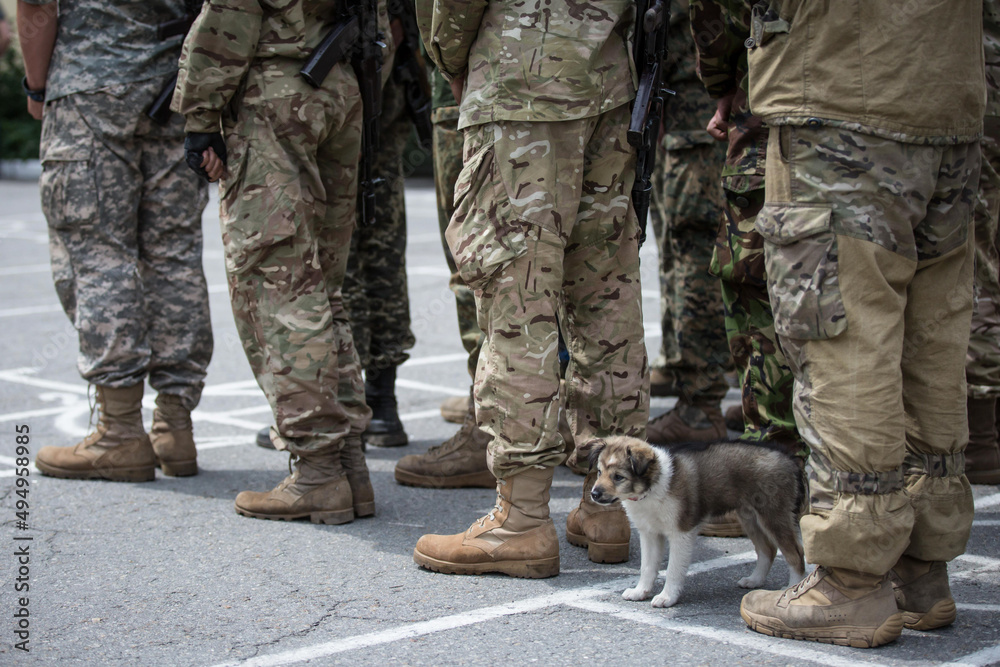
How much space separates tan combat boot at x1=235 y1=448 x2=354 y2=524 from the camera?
14.2ft

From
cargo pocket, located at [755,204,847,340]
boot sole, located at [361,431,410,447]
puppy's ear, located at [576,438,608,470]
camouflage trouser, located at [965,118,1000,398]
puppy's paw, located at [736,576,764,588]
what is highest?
cargo pocket, located at [755,204,847,340]

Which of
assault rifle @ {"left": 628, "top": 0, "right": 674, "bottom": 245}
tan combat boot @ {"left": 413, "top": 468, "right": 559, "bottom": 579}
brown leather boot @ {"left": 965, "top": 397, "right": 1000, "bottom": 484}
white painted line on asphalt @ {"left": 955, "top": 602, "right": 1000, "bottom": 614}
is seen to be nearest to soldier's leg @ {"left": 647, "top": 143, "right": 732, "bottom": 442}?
brown leather boot @ {"left": 965, "top": 397, "right": 1000, "bottom": 484}

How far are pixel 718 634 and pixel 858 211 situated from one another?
48.6 inches

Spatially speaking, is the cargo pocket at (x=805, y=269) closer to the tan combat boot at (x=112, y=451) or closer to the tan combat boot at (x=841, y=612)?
the tan combat boot at (x=841, y=612)

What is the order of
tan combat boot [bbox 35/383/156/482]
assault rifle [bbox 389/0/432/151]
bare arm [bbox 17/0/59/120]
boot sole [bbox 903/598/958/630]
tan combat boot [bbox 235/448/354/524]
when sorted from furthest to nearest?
assault rifle [bbox 389/0/432/151]
tan combat boot [bbox 35/383/156/482]
bare arm [bbox 17/0/59/120]
tan combat boot [bbox 235/448/354/524]
boot sole [bbox 903/598/958/630]

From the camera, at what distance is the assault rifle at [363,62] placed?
4.18 m

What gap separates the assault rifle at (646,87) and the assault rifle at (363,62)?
1.13 metres

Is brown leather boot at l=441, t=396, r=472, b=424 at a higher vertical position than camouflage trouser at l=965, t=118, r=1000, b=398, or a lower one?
lower

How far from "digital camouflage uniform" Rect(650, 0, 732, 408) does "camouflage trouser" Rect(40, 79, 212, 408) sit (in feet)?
6.98

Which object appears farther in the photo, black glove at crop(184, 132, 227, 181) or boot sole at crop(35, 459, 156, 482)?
boot sole at crop(35, 459, 156, 482)

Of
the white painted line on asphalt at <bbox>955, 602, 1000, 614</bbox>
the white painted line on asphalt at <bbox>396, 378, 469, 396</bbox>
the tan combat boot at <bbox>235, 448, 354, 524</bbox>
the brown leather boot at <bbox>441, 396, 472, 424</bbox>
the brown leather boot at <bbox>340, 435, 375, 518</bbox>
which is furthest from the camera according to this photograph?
the white painted line on asphalt at <bbox>396, 378, 469, 396</bbox>

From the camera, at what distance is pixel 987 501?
14.6 ft

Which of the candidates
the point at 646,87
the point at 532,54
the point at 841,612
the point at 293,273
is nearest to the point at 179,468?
the point at 293,273

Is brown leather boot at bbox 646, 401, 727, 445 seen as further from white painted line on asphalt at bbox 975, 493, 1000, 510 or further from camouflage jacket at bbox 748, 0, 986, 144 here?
camouflage jacket at bbox 748, 0, 986, 144
